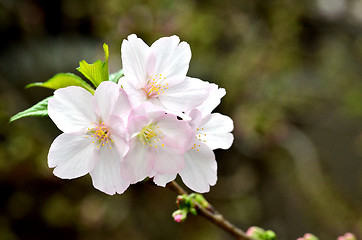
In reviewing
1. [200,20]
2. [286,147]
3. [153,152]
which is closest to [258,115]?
[286,147]

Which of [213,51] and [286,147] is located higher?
[213,51]

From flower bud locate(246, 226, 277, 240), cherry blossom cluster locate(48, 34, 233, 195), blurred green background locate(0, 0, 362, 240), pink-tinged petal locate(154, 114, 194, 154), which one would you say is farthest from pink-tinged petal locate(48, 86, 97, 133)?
blurred green background locate(0, 0, 362, 240)

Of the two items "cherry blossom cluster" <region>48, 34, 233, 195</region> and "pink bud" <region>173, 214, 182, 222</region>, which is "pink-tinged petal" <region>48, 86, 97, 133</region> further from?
"pink bud" <region>173, 214, 182, 222</region>

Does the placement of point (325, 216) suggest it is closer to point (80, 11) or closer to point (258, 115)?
point (258, 115)

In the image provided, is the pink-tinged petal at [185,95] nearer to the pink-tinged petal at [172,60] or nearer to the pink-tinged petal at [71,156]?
the pink-tinged petal at [172,60]

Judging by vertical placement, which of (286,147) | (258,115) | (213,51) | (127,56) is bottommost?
(286,147)

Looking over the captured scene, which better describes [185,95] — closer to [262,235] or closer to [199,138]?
[199,138]
